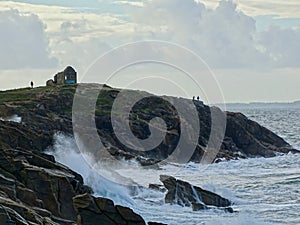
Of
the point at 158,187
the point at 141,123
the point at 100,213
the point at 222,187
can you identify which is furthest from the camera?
the point at 141,123

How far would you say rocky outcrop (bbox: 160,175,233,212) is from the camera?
1452 inches

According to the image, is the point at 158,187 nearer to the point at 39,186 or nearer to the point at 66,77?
the point at 39,186

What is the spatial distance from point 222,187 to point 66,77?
5152 cm

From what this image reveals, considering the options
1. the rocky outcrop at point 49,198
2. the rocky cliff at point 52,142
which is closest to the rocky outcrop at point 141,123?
the rocky cliff at point 52,142

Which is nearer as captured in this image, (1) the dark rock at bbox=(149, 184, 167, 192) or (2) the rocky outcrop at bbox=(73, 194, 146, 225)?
(2) the rocky outcrop at bbox=(73, 194, 146, 225)

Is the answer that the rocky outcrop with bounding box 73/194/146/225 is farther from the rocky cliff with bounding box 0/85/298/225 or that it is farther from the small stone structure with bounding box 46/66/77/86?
the small stone structure with bounding box 46/66/77/86

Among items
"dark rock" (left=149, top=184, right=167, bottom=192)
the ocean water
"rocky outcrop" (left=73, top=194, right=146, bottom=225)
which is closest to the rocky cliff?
"rocky outcrop" (left=73, top=194, right=146, bottom=225)

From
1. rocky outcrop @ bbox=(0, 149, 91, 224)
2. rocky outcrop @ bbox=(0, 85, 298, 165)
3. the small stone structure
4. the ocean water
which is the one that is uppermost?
the small stone structure

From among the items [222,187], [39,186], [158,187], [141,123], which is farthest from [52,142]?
[141,123]

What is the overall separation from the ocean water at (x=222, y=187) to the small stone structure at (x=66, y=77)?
34.8 meters

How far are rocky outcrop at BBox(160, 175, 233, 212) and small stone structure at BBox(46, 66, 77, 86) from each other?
189 feet

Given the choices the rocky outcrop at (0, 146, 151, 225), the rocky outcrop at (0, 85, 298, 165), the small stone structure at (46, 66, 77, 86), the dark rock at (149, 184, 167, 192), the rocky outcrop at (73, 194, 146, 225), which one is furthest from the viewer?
the small stone structure at (46, 66, 77, 86)

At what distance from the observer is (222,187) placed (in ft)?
157

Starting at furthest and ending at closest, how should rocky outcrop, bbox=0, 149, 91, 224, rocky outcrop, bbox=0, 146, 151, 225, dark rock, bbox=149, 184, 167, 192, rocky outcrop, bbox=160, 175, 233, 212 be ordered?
dark rock, bbox=149, 184, 167, 192
rocky outcrop, bbox=160, 175, 233, 212
rocky outcrop, bbox=0, 149, 91, 224
rocky outcrop, bbox=0, 146, 151, 225
